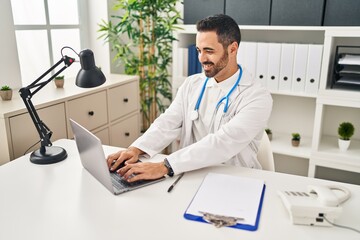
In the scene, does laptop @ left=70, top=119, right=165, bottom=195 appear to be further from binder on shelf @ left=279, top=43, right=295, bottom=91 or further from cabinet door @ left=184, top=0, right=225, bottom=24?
cabinet door @ left=184, top=0, right=225, bottom=24

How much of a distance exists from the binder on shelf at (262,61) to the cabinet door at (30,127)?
4.75ft

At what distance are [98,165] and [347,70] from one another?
1.88m

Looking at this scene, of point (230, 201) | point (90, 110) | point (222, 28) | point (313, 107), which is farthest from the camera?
point (313, 107)

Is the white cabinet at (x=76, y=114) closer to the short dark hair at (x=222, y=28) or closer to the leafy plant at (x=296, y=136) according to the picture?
the short dark hair at (x=222, y=28)

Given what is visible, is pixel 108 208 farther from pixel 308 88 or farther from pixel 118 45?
pixel 118 45

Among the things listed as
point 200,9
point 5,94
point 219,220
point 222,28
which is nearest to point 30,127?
point 5,94

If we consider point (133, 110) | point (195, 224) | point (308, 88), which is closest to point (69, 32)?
point (133, 110)

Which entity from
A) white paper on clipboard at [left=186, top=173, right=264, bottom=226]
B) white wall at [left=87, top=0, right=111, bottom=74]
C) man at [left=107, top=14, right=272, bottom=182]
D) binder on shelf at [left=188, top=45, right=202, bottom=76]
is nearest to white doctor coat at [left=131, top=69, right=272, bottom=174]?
man at [left=107, top=14, right=272, bottom=182]

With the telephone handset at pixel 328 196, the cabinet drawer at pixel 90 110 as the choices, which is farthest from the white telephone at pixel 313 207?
the cabinet drawer at pixel 90 110

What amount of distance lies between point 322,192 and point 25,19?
2353 mm

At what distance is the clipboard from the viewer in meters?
1.07

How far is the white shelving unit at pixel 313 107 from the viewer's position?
2355 millimetres

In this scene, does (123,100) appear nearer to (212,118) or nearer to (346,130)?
(212,118)

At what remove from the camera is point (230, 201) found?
117 centimetres
